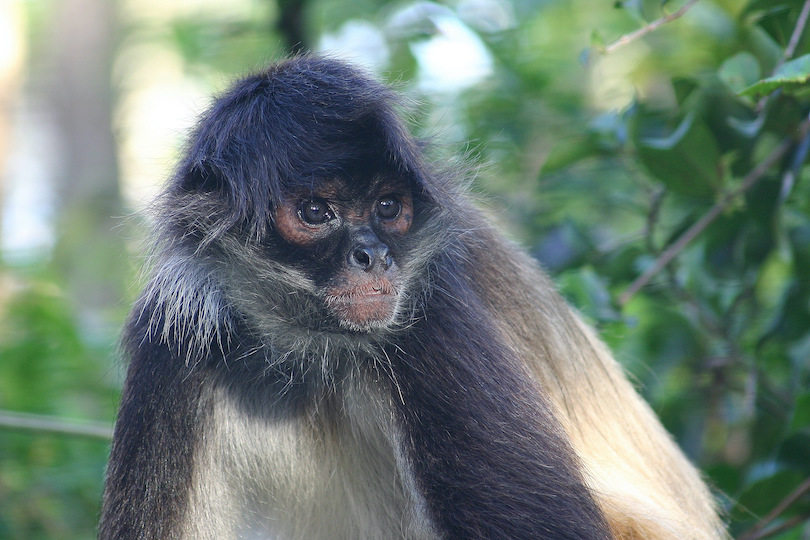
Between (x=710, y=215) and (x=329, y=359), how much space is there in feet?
6.77

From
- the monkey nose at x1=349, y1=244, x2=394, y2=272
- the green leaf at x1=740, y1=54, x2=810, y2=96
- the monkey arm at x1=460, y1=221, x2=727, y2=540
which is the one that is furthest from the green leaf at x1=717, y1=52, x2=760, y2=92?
the monkey nose at x1=349, y1=244, x2=394, y2=272

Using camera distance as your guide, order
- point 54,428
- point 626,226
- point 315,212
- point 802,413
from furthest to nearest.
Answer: point 626,226 < point 54,428 < point 802,413 < point 315,212

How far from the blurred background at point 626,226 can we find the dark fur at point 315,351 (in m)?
0.45

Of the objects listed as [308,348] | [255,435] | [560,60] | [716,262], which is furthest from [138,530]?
[560,60]

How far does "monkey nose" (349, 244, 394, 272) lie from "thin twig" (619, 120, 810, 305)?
163 centimetres

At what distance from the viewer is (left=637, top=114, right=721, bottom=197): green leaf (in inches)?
140

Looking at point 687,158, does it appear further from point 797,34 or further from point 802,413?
point 802,413

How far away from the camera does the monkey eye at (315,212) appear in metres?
2.78

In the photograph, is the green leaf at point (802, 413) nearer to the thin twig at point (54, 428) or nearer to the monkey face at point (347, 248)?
the monkey face at point (347, 248)

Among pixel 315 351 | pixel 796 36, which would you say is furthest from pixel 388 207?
pixel 796 36

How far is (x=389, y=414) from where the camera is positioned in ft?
9.36

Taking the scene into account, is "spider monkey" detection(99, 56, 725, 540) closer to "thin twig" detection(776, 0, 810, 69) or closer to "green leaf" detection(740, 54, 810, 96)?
"green leaf" detection(740, 54, 810, 96)

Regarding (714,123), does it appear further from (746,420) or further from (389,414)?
(389,414)

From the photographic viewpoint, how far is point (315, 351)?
3.00 meters
